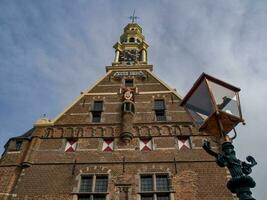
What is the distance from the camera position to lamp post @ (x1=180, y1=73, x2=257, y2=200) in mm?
3242

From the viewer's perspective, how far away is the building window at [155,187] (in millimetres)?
9672

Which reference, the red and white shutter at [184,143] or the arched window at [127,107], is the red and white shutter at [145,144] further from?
the arched window at [127,107]

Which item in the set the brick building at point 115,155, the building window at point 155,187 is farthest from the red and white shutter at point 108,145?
the building window at point 155,187

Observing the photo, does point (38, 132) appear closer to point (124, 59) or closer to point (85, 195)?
point (85, 195)

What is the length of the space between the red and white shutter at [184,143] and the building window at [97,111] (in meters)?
3.52

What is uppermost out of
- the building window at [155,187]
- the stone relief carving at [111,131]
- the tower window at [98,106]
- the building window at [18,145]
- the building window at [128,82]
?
the building window at [128,82]

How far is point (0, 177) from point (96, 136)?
359 centimetres

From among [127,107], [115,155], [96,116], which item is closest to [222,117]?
[115,155]

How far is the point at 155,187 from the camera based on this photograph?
387 inches

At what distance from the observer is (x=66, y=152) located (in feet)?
36.6

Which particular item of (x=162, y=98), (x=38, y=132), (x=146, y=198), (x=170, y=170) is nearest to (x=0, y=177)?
(x=38, y=132)

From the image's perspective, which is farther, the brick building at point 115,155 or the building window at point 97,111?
the building window at point 97,111

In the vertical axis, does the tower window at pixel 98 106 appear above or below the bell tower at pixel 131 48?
below

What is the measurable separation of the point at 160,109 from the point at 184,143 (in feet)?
7.11
